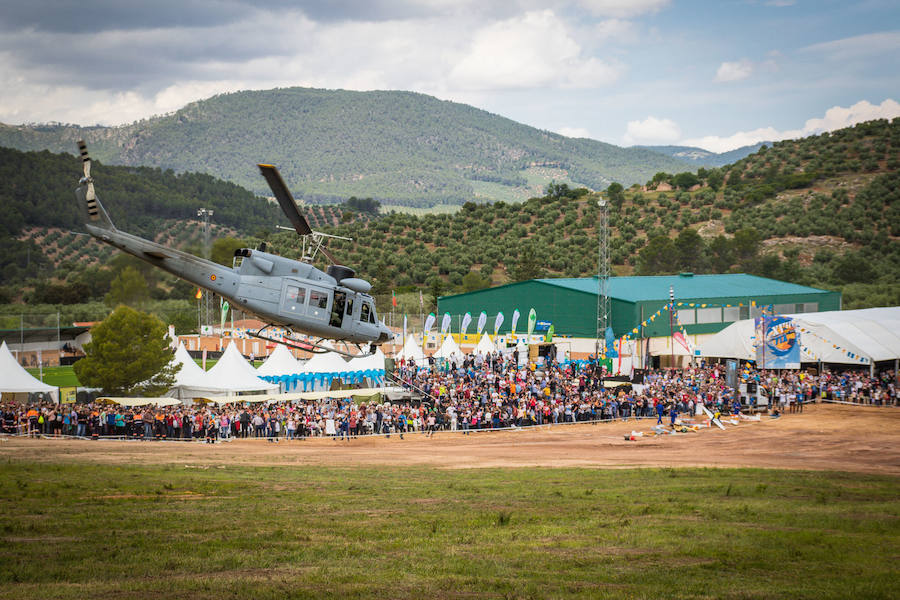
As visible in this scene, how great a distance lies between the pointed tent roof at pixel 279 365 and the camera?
130 ft

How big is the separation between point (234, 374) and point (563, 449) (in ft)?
54.1

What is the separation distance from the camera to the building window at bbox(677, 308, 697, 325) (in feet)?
213

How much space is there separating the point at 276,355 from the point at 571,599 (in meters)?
31.3

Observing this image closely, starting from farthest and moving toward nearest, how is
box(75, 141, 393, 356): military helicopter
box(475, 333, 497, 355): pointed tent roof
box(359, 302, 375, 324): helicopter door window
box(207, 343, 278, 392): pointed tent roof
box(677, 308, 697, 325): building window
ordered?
box(677, 308, 697, 325): building window < box(475, 333, 497, 355): pointed tent roof < box(207, 343, 278, 392): pointed tent roof < box(359, 302, 375, 324): helicopter door window < box(75, 141, 393, 356): military helicopter

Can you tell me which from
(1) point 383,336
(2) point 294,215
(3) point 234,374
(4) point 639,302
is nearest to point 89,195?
(2) point 294,215

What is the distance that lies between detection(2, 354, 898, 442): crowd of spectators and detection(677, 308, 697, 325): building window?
1393 centimetres

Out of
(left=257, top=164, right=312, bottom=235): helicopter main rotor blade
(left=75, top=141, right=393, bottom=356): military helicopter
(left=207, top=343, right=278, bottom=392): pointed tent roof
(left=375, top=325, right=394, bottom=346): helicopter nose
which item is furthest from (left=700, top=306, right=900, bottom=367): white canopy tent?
(left=257, top=164, right=312, bottom=235): helicopter main rotor blade

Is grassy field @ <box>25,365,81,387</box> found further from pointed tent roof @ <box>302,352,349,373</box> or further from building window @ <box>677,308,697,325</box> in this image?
building window @ <box>677,308,697,325</box>

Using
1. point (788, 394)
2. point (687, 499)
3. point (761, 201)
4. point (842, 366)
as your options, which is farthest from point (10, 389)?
point (761, 201)

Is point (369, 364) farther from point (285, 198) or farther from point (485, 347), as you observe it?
point (285, 198)

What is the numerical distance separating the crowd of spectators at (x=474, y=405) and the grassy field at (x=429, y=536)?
11150 mm

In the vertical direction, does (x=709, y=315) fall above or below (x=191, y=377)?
above

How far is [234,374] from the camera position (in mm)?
37250

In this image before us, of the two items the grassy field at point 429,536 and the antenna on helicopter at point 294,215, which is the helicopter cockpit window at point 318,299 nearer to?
the antenna on helicopter at point 294,215
